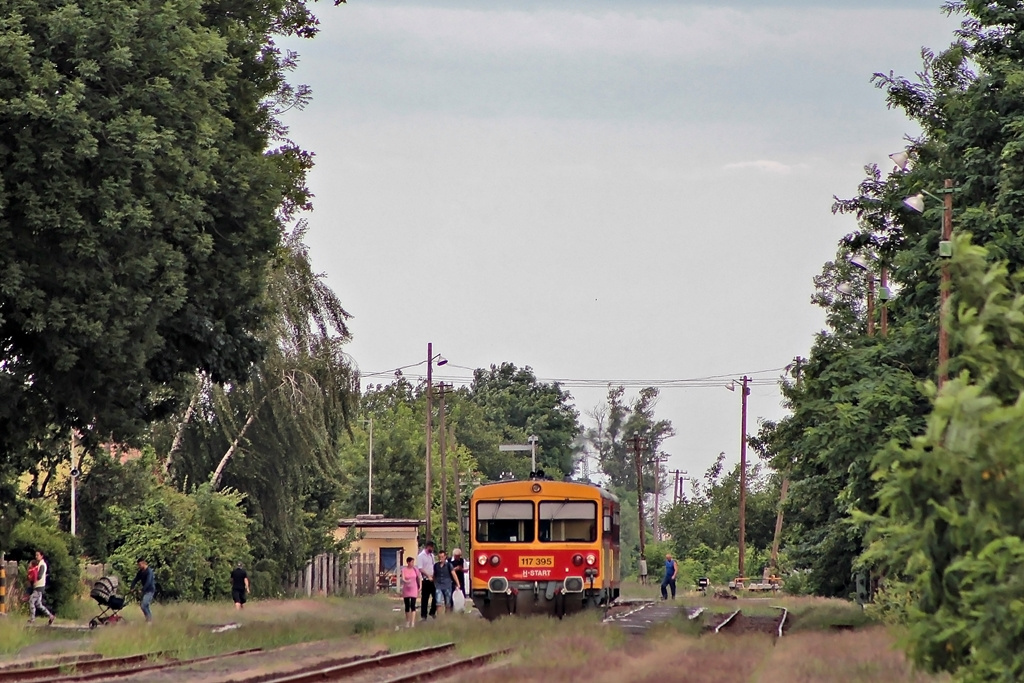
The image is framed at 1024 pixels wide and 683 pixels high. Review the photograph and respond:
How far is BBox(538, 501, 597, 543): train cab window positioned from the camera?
3234 centimetres

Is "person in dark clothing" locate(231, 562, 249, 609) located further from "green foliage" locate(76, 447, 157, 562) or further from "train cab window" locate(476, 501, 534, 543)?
"train cab window" locate(476, 501, 534, 543)

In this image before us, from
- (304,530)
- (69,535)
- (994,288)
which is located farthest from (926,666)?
(304,530)

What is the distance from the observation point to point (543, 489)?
32.6 m

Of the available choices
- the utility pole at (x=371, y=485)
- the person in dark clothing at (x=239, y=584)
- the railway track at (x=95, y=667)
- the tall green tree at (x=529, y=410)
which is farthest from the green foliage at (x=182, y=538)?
the tall green tree at (x=529, y=410)

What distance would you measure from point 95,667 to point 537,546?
1285 cm

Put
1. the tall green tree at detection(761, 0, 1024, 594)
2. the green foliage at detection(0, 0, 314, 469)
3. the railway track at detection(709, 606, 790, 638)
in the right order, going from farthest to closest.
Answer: the railway track at detection(709, 606, 790, 638)
the tall green tree at detection(761, 0, 1024, 594)
the green foliage at detection(0, 0, 314, 469)

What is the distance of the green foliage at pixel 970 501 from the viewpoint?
8234 mm

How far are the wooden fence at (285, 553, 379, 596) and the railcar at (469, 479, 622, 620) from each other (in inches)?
824

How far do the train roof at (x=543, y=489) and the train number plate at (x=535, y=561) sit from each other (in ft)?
4.44

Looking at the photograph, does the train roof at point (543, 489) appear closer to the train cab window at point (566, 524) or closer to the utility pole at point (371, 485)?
the train cab window at point (566, 524)

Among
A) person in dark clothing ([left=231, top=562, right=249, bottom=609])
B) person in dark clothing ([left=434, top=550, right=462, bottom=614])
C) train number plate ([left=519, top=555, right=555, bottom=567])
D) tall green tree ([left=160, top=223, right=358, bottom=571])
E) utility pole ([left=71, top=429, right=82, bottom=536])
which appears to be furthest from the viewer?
tall green tree ([left=160, top=223, right=358, bottom=571])

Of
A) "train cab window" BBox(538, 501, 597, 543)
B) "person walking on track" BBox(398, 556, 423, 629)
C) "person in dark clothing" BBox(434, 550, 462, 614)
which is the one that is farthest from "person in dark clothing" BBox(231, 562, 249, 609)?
"train cab window" BBox(538, 501, 597, 543)

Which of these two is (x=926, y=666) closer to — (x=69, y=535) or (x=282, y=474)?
(x=69, y=535)

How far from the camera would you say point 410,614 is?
3186 cm
